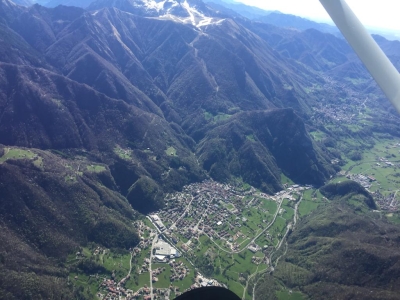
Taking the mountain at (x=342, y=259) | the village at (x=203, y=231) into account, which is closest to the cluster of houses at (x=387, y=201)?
the village at (x=203, y=231)

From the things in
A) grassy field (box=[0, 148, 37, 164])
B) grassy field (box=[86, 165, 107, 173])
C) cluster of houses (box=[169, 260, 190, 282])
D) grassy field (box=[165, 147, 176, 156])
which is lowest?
grassy field (box=[165, 147, 176, 156])

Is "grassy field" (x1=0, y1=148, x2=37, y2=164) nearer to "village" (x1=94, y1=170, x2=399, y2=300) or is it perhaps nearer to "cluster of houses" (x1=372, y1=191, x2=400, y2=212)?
"village" (x1=94, y1=170, x2=399, y2=300)

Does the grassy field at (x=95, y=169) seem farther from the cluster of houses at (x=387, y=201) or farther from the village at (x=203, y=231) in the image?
the cluster of houses at (x=387, y=201)

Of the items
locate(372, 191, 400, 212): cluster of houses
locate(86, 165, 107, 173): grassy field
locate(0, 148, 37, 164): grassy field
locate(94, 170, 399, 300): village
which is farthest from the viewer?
locate(372, 191, 400, 212): cluster of houses

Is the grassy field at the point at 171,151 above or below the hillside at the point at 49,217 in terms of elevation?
below

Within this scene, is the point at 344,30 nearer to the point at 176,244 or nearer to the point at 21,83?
the point at 176,244

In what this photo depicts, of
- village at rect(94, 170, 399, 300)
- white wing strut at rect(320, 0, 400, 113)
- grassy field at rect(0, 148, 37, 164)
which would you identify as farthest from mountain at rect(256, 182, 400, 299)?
grassy field at rect(0, 148, 37, 164)

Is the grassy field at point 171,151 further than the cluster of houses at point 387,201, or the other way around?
the grassy field at point 171,151

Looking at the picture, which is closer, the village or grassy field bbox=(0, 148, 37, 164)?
the village

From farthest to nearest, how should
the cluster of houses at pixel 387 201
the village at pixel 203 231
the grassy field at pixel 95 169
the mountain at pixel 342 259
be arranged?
the cluster of houses at pixel 387 201
the grassy field at pixel 95 169
the village at pixel 203 231
the mountain at pixel 342 259
